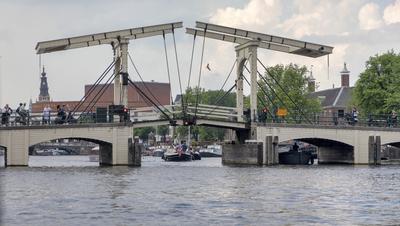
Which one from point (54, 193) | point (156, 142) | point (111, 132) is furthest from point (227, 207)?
point (156, 142)

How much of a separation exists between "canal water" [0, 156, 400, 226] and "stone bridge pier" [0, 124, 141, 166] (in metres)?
12.5

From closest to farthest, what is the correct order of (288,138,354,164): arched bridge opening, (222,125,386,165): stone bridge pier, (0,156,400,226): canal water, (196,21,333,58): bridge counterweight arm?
(0,156,400,226): canal water → (196,21,333,58): bridge counterweight arm → (222,125,386,165): stone bridge pier → (288,138,354,164): arched bridge opening

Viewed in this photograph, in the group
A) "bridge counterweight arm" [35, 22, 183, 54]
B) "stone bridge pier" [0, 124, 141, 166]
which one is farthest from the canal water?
"bridge counterweight arm" [35, 22, 183, 54]

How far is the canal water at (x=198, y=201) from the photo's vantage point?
19031 mm

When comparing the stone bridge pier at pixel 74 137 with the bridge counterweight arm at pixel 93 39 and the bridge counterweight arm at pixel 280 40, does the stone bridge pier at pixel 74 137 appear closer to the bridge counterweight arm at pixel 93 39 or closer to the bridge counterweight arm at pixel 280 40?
the bridge counterweight arm at pixel 93 39

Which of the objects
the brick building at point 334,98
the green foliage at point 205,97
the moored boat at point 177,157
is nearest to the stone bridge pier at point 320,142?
the moored boat at point 177,157

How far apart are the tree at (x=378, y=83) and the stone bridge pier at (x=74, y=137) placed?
3343cm

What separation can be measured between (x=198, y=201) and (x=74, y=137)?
24387 millimetres

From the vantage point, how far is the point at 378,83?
76.2 m

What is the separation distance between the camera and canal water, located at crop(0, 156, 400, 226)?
19031 mm

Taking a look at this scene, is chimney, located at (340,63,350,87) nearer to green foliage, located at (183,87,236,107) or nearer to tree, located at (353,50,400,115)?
green foliage, located at (183,87,236,107)

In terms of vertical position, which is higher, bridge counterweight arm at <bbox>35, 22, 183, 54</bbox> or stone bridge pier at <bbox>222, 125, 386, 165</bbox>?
bridge counterweight arm at <bbox>35, 22, 183, 54</bbox>

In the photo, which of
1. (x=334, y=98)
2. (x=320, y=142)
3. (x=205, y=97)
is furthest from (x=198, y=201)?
(x=334, y=98)

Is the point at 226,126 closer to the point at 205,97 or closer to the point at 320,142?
the point at 320,142
